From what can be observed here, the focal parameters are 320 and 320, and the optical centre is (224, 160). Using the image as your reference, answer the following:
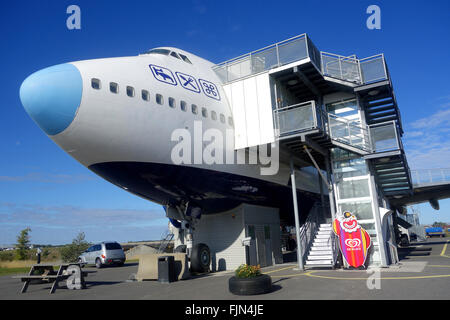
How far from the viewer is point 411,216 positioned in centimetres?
5578

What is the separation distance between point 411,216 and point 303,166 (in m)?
46.8

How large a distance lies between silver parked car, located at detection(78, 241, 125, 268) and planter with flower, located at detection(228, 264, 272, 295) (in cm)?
1837

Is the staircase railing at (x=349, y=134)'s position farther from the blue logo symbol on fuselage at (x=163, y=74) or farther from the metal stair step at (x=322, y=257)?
the blue logo symbol on fuselage at (x=163, y=74)

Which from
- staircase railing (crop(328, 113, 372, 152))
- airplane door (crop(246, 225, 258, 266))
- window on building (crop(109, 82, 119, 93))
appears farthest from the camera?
airplane door (crop(246, 225, 258, 266))

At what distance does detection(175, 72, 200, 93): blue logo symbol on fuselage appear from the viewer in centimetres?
1266

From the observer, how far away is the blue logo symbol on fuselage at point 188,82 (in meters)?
12.7

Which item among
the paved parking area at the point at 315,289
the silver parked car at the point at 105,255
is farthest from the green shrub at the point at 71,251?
the paved parking area at the point at 315,289

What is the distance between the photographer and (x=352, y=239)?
46.6ft

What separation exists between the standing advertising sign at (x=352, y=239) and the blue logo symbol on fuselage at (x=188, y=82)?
868cm

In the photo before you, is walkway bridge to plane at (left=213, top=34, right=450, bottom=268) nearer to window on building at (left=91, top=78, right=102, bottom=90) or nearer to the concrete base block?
the concrete base block

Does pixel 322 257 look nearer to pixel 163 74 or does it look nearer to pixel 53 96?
pixel 163 74

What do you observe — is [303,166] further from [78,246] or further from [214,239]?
[78,246]

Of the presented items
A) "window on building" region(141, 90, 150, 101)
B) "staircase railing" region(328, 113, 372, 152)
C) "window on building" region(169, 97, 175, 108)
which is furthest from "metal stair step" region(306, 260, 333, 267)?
"window on building" region(141, 90, 150, 101)
